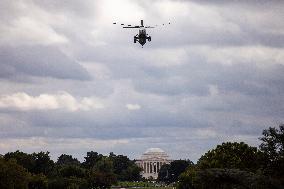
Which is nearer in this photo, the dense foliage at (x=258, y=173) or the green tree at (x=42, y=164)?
the dense foliage at (x=258, y=173)

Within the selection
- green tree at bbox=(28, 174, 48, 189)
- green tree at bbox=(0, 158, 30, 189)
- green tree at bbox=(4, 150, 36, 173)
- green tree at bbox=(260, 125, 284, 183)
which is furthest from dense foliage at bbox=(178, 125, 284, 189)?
green tree at bbox=(4, 150, 36, 173)

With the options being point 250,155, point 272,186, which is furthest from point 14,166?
point 272,186

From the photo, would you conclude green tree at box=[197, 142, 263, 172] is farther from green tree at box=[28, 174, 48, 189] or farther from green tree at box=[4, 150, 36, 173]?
green tree at box=[4, 150, 36, 173]

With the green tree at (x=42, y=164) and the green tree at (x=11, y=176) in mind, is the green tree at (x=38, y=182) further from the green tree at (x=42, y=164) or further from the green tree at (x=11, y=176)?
the green tree at (x=11, y=176)

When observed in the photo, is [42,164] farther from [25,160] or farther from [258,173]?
[258,173]

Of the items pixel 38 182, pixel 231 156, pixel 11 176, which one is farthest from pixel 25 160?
pixel 231 156

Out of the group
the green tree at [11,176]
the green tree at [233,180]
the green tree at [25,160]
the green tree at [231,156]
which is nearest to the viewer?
the green tree at [233,180]

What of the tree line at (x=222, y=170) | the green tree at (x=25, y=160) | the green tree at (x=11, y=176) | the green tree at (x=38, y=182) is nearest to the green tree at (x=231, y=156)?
the tree line at (x=222, y=170)
